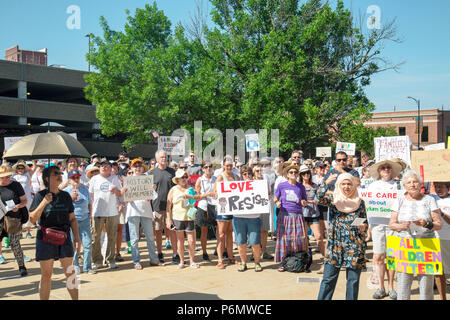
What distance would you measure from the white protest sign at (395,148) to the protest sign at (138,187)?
6334mm

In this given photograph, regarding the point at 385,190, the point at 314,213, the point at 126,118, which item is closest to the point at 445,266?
the point at 385,190

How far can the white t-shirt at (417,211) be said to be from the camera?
17.0ft

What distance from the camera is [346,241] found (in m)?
5.32

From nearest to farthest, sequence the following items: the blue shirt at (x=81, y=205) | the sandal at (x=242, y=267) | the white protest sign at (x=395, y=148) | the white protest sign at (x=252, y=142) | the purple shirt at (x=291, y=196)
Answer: the blue shirt at (x=81, y=205) → the sandal at (x=242, y=267) → the purple shirt at (x=291, y=196) → the white protest sign at (x=395, y=148) → the white protest sign at (x=252, y=142)

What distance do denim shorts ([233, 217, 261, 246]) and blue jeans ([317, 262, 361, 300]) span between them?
289 cm

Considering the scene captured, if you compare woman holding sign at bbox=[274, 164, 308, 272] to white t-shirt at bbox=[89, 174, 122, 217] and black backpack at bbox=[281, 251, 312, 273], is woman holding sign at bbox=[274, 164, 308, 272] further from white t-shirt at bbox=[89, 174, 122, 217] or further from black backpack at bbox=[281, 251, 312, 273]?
white t-shirt at bbox=[89, 174, 122, 217]

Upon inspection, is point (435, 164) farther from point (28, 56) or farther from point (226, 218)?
point (28, 56)

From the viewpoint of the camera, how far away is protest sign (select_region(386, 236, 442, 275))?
200 inches

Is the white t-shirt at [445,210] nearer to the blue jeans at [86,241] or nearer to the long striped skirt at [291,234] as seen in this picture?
the long striped skirt at [291,234]

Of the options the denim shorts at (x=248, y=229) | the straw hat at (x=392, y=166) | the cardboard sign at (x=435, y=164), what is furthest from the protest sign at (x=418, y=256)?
the denim shorts at (x=248, y=229)

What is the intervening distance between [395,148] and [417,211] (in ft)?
21.9

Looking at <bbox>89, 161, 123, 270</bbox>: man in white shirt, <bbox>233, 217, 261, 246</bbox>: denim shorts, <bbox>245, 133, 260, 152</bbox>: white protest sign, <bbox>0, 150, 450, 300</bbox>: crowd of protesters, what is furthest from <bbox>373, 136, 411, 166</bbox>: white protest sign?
<bbox>89, 161, 123, 270</bbox>: man in white shirt

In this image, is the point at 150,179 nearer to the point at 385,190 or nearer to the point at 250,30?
the point at 385,190

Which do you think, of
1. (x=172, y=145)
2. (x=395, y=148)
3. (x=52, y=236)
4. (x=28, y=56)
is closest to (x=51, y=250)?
(x=52, y=236)
